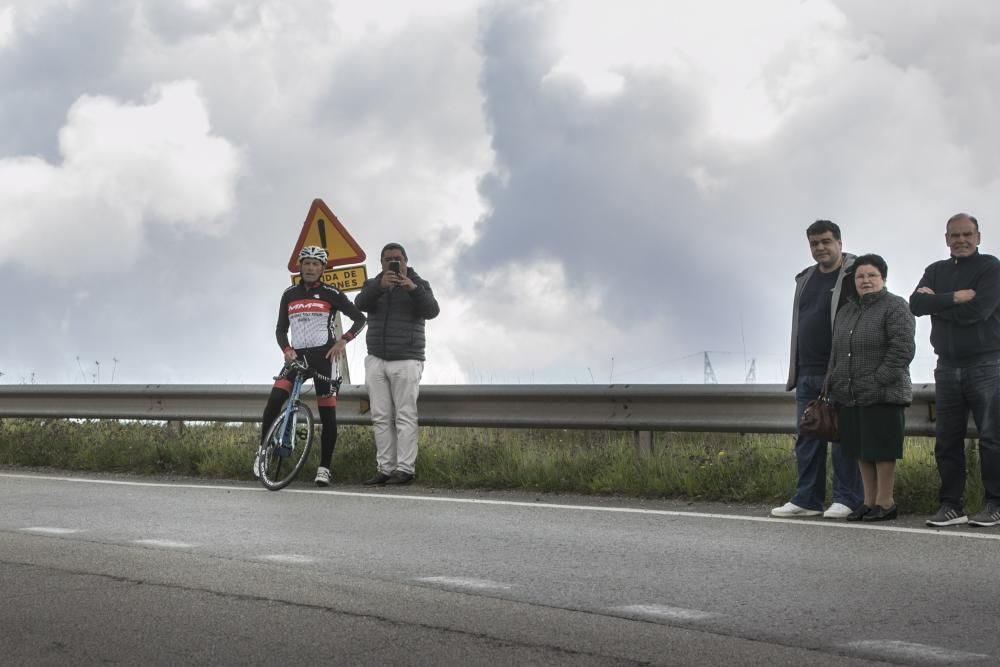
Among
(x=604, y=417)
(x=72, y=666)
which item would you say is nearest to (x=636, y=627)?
(x=72, y=666)

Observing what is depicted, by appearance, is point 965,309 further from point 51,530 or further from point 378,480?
point 51,530

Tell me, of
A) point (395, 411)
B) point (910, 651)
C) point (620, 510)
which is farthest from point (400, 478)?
point (910, 651)

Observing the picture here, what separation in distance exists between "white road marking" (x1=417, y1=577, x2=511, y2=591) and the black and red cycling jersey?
5.65 metres

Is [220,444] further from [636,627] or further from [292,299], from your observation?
[636,627]

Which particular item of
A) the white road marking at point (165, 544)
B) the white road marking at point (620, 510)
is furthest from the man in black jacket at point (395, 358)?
the white road marking at point (165, 544)

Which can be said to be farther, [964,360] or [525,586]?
[964,360]

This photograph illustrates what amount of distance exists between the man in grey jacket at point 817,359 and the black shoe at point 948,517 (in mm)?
733

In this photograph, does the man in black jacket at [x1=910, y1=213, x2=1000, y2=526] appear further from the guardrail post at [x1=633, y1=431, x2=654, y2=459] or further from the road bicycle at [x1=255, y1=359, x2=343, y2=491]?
the road bicycle at [x1=255, y1=359, x2=343, y2=491]

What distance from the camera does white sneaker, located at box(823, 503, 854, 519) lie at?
934 cm

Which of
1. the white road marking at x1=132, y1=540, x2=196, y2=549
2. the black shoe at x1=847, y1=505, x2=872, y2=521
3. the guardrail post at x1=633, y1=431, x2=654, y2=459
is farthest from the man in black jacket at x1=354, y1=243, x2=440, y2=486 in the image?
the black shoe at x1=847, y1=505, x2=872, y2=521

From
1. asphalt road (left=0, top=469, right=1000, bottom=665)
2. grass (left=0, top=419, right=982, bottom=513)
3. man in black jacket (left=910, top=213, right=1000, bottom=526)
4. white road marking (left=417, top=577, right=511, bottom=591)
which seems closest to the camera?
asphalt road (left=0, top=469, right=1000, bottom=665)

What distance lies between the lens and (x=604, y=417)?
12.0 meters

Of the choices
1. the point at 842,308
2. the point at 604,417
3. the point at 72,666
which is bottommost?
the point at 72,666

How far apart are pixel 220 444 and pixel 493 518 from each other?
5496mm
